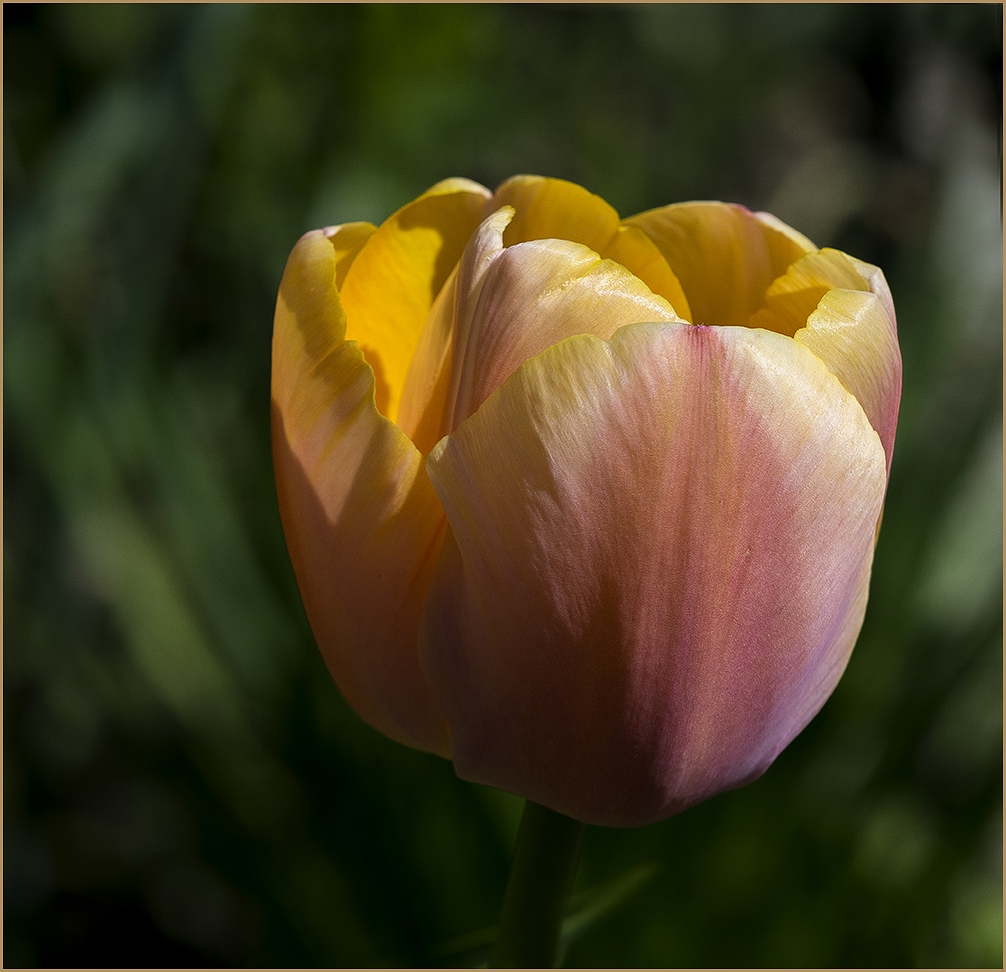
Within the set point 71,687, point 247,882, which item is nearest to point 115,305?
point 71,687

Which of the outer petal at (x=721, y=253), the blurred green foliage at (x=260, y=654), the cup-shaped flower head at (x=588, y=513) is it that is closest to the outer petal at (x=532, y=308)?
the cup-shaped flower head at (x=588, y=513)

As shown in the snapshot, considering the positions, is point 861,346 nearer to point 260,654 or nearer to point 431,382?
point 431,382

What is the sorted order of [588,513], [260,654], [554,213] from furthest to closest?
[260,654]
[554,213]
[588,513]

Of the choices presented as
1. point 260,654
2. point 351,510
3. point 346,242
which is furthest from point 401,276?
point 260,654

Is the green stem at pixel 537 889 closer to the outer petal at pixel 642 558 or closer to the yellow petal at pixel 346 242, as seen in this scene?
the outer petal at pixel 642 558

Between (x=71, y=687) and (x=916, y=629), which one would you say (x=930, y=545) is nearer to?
(x=916, y=629)

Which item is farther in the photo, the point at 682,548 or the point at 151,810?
the point at 151,810

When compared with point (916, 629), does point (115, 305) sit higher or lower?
higher
